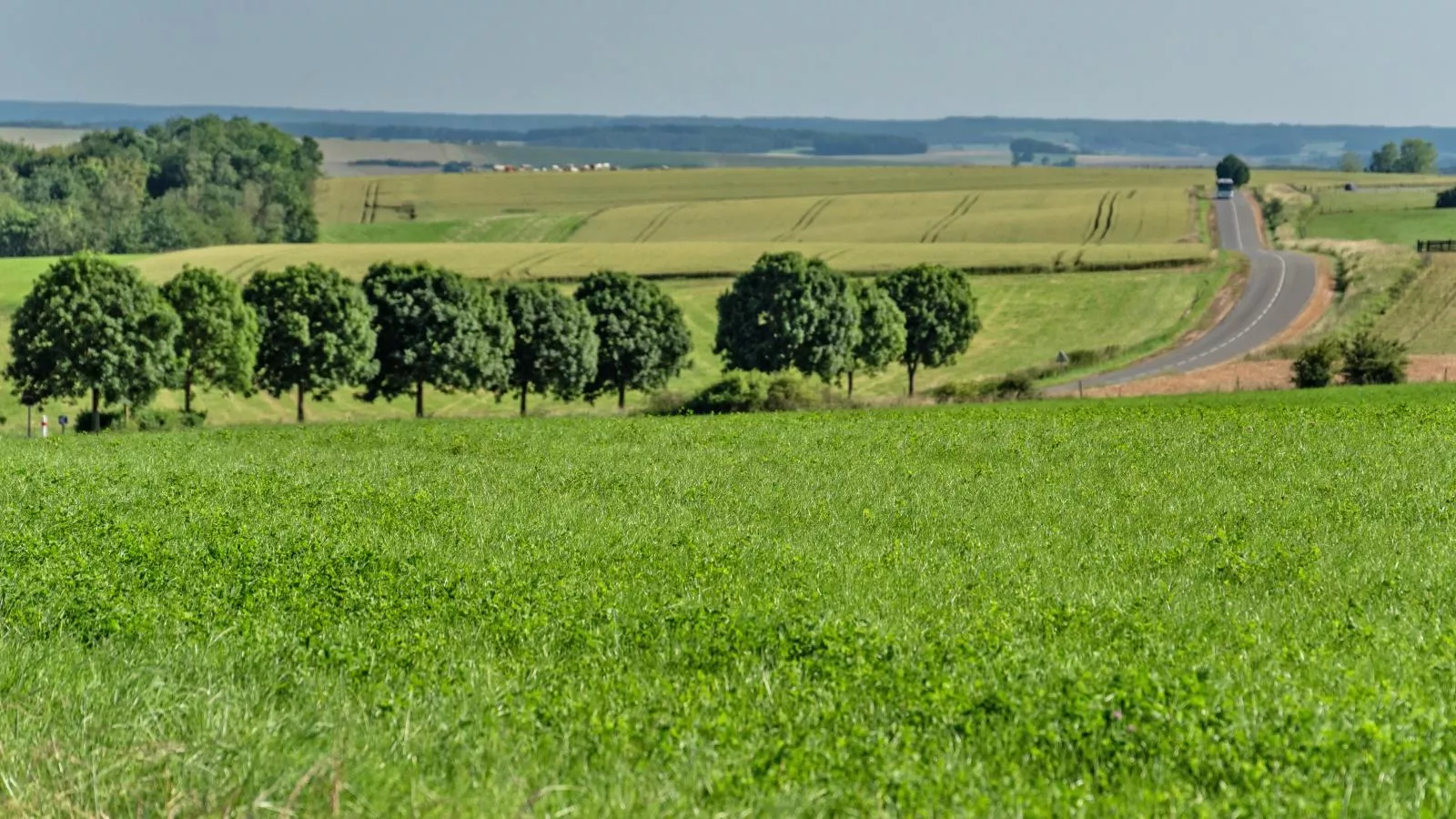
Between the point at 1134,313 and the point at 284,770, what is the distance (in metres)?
111

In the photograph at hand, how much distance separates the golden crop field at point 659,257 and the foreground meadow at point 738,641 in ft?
355

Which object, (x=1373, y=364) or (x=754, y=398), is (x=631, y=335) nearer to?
(x=754, y=398)

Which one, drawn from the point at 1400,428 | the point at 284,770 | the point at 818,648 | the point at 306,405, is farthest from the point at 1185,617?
the point at 306,405

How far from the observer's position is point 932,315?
100562 mm

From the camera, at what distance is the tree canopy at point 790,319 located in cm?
9444

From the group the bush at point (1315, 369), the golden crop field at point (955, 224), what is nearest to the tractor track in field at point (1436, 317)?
the bush at point (1315, 369)

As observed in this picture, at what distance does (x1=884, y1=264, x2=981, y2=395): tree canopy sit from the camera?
331 ft

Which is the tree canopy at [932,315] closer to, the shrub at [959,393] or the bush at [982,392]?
the bush at [982,392]

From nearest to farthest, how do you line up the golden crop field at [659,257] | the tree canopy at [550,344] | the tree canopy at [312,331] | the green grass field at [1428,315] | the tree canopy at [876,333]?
the tree canopy at [312,331], the tree canopy at [550,344], the green grass field at [1428,315], the tree canopy at [876,333], the golden crop field at [659,257]

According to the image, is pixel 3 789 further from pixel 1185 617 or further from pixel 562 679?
pixel 1185 617

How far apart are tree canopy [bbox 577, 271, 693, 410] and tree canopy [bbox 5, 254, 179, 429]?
84.0 feet

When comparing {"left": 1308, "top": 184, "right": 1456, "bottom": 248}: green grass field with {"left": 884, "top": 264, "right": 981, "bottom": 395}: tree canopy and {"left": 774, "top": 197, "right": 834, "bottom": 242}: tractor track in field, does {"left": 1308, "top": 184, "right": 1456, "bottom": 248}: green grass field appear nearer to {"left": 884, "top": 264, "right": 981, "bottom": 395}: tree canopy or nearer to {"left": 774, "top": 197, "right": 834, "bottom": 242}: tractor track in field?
{"left": 884, "top": 264, "right": 981, "bottom": 395}: tree canopy

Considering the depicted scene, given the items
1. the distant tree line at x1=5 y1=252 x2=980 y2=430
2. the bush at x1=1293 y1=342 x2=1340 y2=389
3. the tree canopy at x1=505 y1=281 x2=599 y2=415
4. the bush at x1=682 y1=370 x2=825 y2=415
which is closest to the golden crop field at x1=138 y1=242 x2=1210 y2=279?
the distant tree line at x1=5 y1=252 x2=980 y2=430

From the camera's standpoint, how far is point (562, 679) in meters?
14.3
